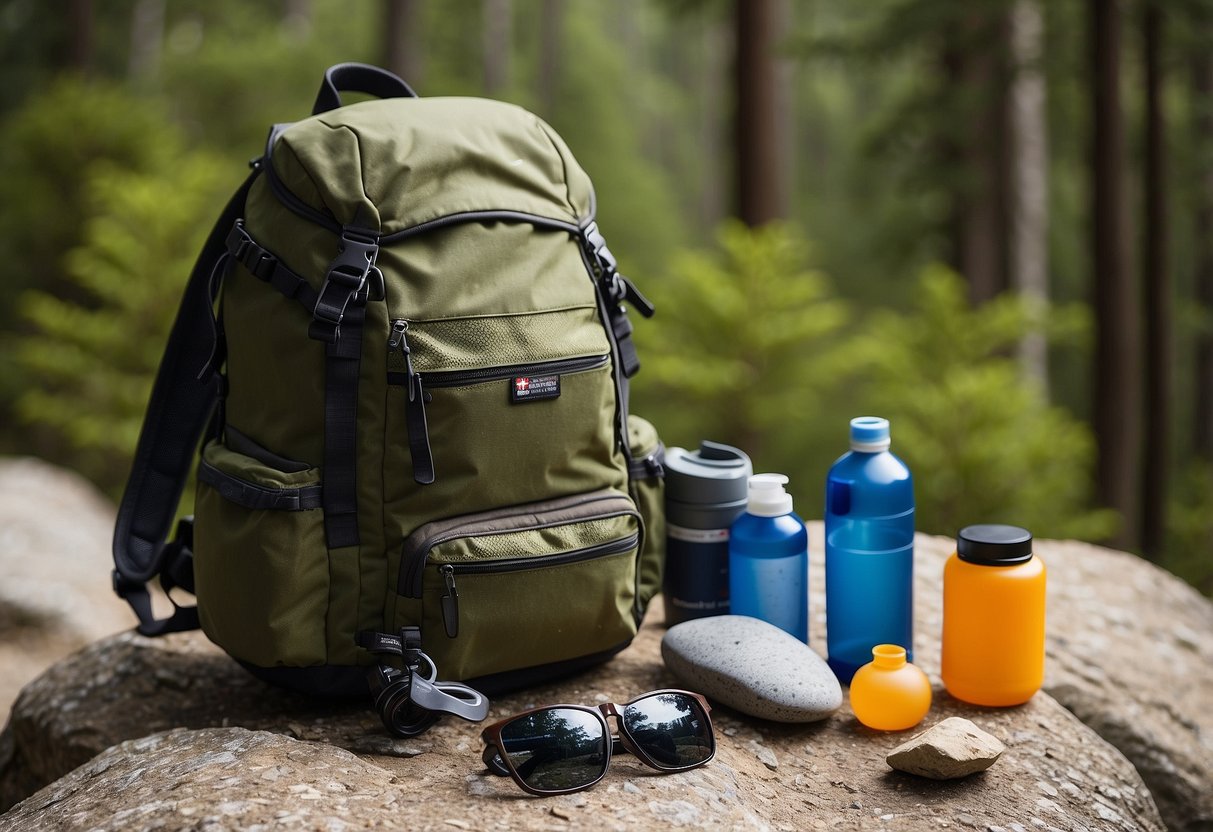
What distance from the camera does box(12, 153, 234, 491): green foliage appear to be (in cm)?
722

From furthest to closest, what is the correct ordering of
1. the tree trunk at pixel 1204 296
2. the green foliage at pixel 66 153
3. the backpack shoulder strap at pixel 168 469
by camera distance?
the tree trunk at pixel 1204 296, the green foliage at pixel 66 153, the backpack shoulder strap at pixel 168 469

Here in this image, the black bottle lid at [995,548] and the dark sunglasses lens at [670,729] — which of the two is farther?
the black bottle lid at [995,548]

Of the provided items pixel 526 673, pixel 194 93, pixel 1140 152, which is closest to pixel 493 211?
pixel 526 673

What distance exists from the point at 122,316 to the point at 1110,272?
6692mm

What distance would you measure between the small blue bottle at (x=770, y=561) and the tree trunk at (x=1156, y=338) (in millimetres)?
7367

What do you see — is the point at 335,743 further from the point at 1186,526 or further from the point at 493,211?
the point at 1186,526

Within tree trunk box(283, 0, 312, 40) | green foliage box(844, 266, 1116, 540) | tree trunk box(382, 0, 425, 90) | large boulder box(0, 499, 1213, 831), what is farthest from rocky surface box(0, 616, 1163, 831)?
tree trunk box(283, 0, 312, 40)

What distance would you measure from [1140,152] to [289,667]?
9.40m

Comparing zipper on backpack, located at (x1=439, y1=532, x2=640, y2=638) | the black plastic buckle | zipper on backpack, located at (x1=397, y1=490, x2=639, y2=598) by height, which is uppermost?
zipper on backpack, located at (x1=397, y1=490, x2=639, y2=598)

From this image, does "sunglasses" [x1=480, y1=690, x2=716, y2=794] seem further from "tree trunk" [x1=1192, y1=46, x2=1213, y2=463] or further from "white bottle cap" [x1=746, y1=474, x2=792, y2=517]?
"tree trunk" [x1=1192, y1=46, x2=1213, y2=463]

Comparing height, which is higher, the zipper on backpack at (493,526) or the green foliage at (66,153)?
the green foliage at (66,153)

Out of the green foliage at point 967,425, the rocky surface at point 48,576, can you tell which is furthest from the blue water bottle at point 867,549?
the green foliage at point 967,425

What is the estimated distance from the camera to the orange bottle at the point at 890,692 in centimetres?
214

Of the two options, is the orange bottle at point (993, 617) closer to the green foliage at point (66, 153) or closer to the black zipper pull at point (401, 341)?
the black zipper pull at point (401, 341)
